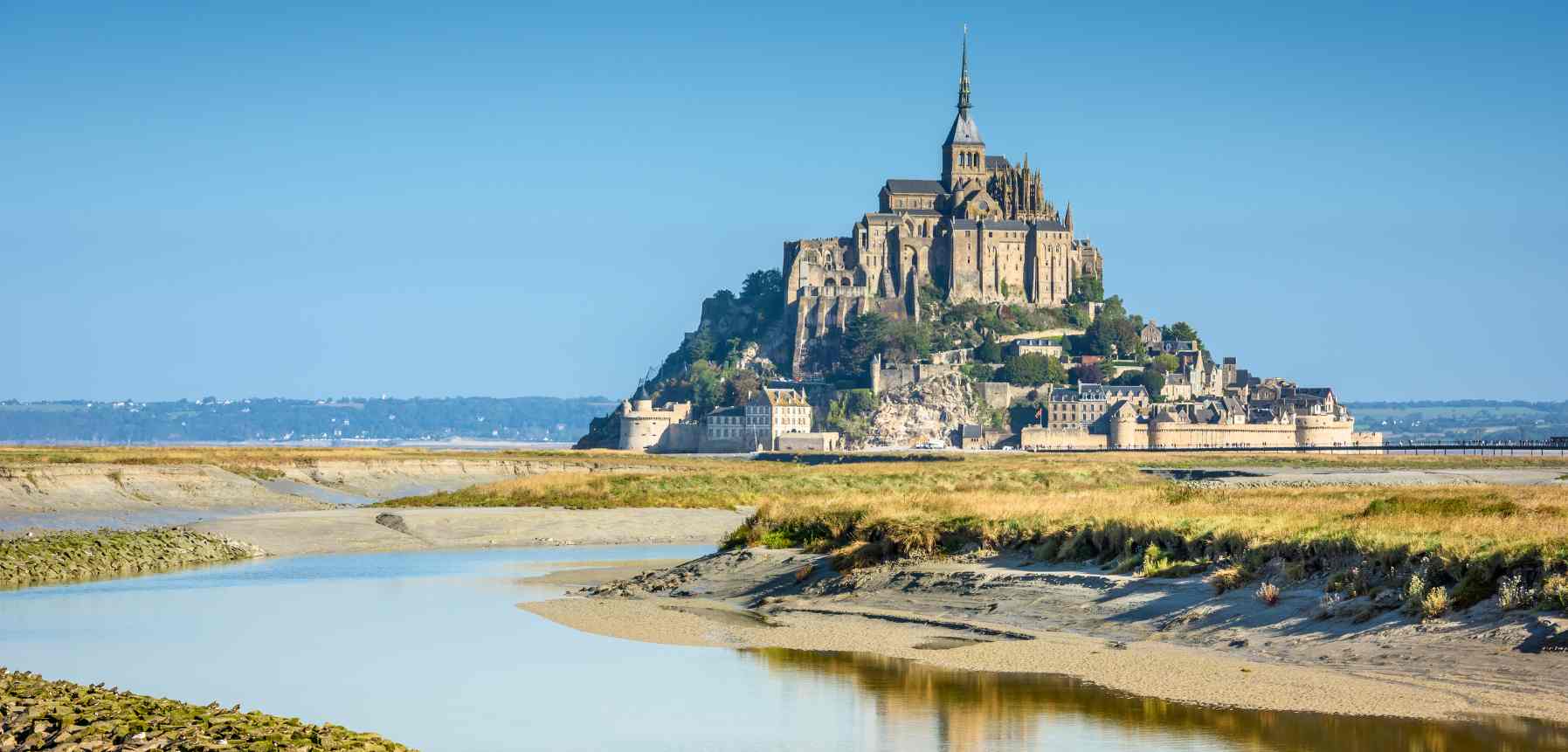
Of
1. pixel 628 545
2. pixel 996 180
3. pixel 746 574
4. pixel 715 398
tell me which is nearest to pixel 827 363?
pixel 715 398

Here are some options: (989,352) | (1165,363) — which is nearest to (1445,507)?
(989,352)

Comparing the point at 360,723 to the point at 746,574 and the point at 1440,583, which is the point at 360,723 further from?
the point at 746,574

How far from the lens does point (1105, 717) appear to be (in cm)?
1530

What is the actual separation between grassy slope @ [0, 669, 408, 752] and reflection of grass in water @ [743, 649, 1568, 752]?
4.94m

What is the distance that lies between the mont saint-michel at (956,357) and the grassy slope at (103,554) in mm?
94370

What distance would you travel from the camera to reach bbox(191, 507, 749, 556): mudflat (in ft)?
118

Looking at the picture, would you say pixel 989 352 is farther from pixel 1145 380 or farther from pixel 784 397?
pixel 784 397

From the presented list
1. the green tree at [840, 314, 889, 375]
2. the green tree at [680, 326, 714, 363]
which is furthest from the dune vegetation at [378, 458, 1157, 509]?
the green tree at [680, 326, 714, 363]

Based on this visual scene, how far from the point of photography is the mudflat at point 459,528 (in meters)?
36.1

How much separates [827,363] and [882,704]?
125915 millimetres

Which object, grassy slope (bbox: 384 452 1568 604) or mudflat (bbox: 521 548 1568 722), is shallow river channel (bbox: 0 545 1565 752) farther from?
grassy slope (bbox: 384 452 1568 604)

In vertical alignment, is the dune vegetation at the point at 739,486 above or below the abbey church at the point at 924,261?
below

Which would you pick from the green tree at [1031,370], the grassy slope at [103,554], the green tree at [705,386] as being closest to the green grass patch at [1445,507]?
the grassy slope at [103,554]

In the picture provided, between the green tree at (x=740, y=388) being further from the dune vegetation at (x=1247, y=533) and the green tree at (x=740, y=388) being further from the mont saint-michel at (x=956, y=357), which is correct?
the dune vegetation at (x=1247, y=533)
